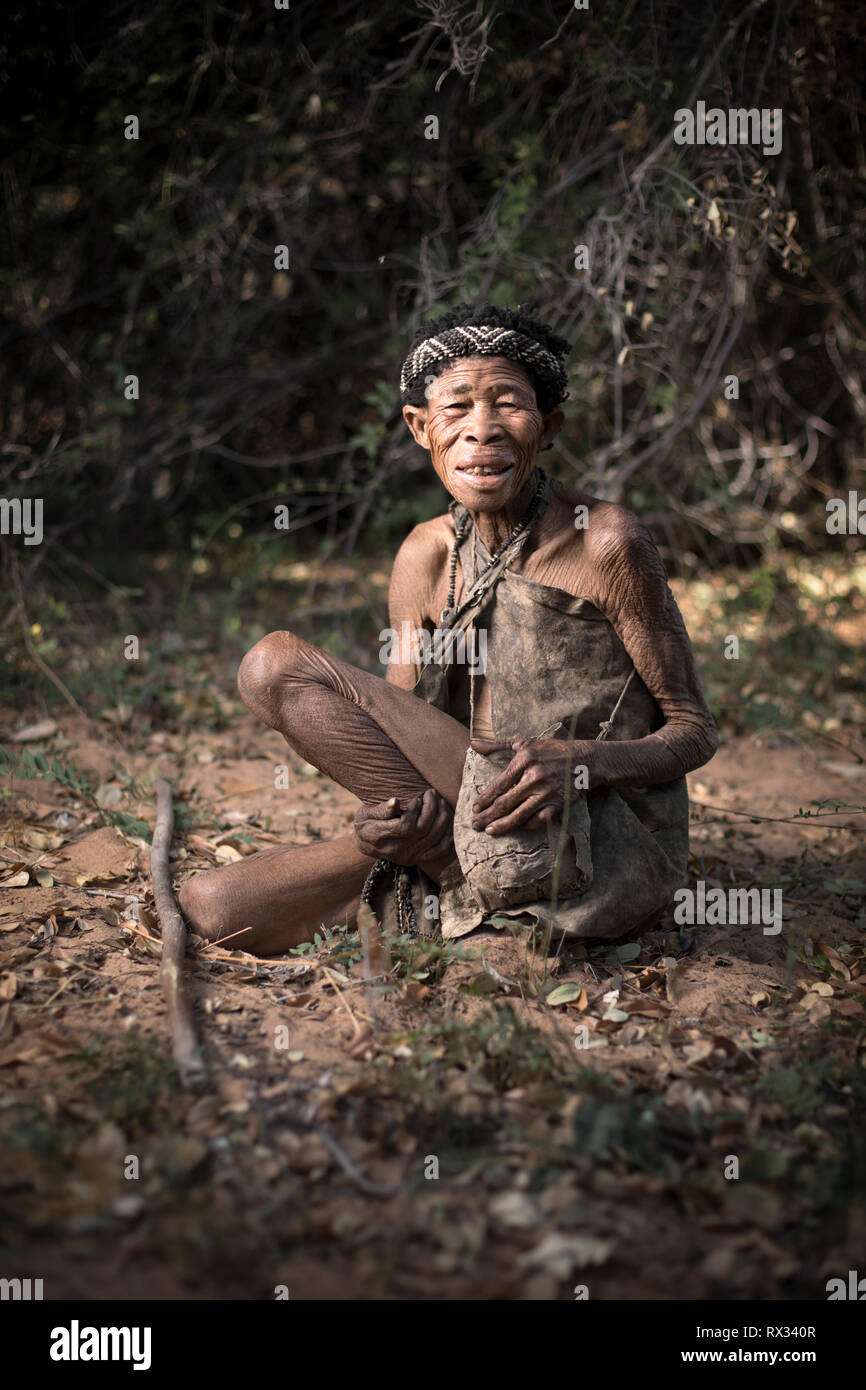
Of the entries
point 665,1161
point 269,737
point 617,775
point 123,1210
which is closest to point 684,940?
point 617,775

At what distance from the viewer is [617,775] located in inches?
111

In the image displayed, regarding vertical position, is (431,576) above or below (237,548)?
below

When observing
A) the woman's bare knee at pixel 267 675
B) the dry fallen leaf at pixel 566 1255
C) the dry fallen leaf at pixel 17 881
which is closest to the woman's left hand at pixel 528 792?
the woman's bare knee at pixel 267 675

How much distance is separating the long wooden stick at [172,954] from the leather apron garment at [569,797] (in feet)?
2.35

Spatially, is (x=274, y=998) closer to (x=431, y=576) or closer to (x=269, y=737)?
(x=431, y=576)

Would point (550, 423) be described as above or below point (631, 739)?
above

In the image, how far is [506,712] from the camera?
292 centimetres

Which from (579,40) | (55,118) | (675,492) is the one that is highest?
(55,118)

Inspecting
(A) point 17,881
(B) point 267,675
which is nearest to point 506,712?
(B) point 267,675

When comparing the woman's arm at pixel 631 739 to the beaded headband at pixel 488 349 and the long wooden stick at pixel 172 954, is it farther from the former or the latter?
the long wooden stick at pixel 172 954

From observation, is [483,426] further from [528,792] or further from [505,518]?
[528,792]

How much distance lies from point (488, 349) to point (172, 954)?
173 cm

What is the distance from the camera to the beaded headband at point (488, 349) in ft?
9.19
